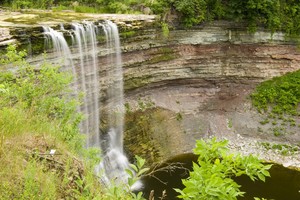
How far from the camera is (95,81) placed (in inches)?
559

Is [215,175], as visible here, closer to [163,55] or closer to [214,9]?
[163,55]

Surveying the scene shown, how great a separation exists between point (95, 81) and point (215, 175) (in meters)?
11.5

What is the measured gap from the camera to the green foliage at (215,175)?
3.13m

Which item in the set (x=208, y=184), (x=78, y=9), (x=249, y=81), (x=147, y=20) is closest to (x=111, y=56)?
(x=147, y=20)

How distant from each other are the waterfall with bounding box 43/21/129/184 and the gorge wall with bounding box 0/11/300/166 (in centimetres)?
61

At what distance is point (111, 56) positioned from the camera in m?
14.5

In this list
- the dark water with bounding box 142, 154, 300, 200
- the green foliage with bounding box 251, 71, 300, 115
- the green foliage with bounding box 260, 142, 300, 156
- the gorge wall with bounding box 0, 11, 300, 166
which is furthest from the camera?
the green foliage with bounding box 251, 71, 300, 115

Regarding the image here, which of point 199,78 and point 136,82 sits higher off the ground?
point 136,82

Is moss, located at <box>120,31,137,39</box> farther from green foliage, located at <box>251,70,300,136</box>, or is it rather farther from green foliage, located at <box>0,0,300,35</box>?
green foliage, located at <box>251,70,300,136</box>

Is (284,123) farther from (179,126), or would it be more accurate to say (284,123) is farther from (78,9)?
(78,9)

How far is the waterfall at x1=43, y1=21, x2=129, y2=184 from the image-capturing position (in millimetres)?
12750

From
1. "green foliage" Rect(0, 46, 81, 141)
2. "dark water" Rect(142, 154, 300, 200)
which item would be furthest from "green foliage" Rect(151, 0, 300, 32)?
"green foliage" Rect(0, 46, 81, 141)

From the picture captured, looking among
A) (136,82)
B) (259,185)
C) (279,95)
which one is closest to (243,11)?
(279,95)

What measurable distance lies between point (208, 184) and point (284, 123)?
50.8ft
